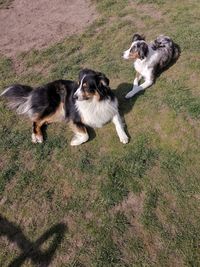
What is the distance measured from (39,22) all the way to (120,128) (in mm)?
5188

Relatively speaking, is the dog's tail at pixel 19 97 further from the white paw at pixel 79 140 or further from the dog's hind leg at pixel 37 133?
the white paw at pixel 79 140

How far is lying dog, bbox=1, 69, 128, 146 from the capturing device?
465cm

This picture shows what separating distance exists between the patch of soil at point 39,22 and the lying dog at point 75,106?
9.50ft

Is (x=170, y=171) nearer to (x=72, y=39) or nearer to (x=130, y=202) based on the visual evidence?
(x=130, y=202)

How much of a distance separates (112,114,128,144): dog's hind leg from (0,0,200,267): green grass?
121 mm

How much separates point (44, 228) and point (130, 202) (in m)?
1.24

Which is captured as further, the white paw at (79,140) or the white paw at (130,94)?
the white paw at (130,94)

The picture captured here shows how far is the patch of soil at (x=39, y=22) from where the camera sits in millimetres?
7797

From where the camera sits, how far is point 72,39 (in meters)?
7.68

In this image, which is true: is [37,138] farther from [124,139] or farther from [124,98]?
[124,98]

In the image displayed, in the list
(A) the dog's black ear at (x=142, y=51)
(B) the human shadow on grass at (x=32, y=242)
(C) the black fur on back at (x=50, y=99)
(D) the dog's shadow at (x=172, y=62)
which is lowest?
(D) the dog's shadow at (x=172, y=62)

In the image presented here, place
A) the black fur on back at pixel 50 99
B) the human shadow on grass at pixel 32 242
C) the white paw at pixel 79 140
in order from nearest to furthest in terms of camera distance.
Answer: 1. the human shadow on grass at pixel 32 242
2. the white paw at pixel 79 140
3. the black fur on back at pixel 50 99

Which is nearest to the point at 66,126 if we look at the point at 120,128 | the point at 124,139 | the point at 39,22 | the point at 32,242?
the point at 120,128

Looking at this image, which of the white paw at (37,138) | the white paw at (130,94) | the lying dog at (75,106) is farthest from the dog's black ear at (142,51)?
the white paw at (37,138)
